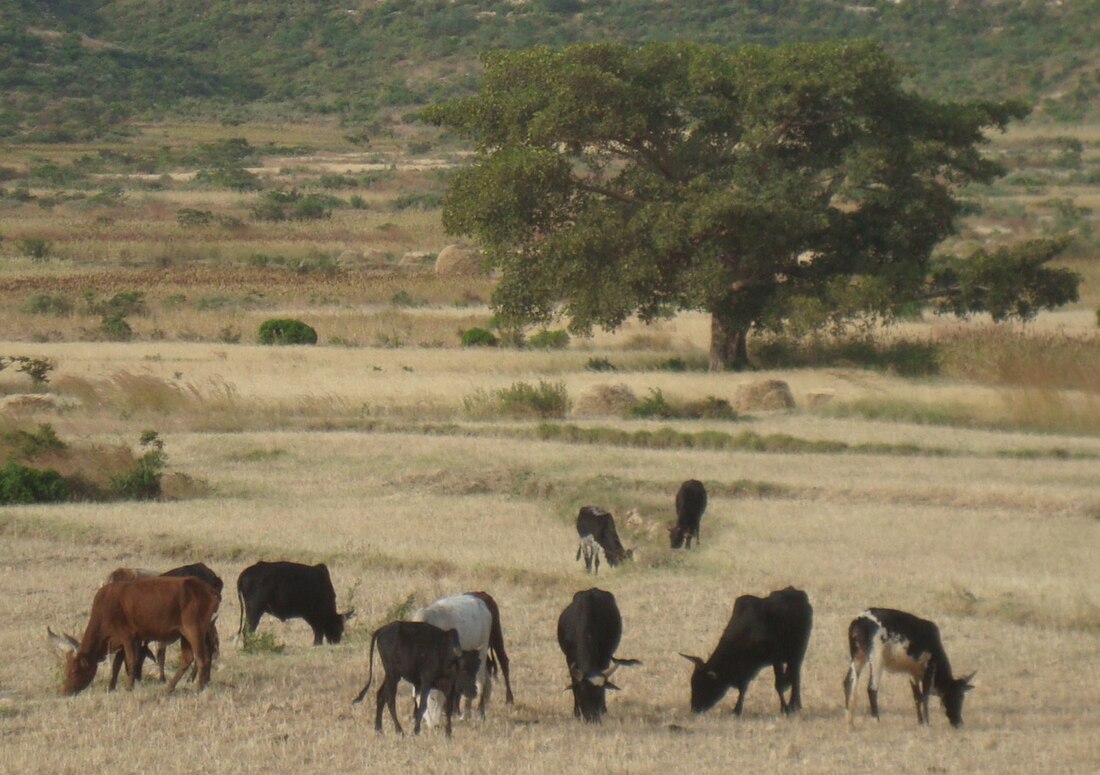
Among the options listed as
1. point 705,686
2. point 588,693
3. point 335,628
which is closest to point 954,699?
point 705,686

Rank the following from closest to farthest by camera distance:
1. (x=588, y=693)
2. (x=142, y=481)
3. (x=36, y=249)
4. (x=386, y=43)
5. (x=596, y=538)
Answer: (x=588, y=693) → (x=596, y=538) → (x=142, y=481) → (x=36, y=249) → (x=386, y=43)

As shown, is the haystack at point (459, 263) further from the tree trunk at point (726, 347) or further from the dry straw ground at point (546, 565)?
the dry straw ground at point (546, 565)

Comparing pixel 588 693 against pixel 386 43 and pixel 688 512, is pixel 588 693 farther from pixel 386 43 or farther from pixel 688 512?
pixel 386 43

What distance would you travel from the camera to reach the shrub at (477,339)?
1534 inches

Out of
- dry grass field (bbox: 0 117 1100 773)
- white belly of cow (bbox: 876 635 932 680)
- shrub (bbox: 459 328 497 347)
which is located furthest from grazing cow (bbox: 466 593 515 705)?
shrub (bbox: 459 328 497 347)

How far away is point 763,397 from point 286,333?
47.1 feet

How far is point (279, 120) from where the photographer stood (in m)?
134

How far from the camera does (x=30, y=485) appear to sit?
2178 cm

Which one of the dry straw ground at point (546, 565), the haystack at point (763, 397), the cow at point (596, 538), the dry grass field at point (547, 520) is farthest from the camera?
the haystack at point (763, 397)

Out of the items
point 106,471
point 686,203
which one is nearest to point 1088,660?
point 106,471

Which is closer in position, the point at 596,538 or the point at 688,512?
the point at 596,538

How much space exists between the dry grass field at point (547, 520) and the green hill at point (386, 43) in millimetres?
79306

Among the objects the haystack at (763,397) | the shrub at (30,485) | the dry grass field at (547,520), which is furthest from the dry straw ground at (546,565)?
the shrub at (30,485)

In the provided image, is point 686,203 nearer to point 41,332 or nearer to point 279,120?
point 41,332
